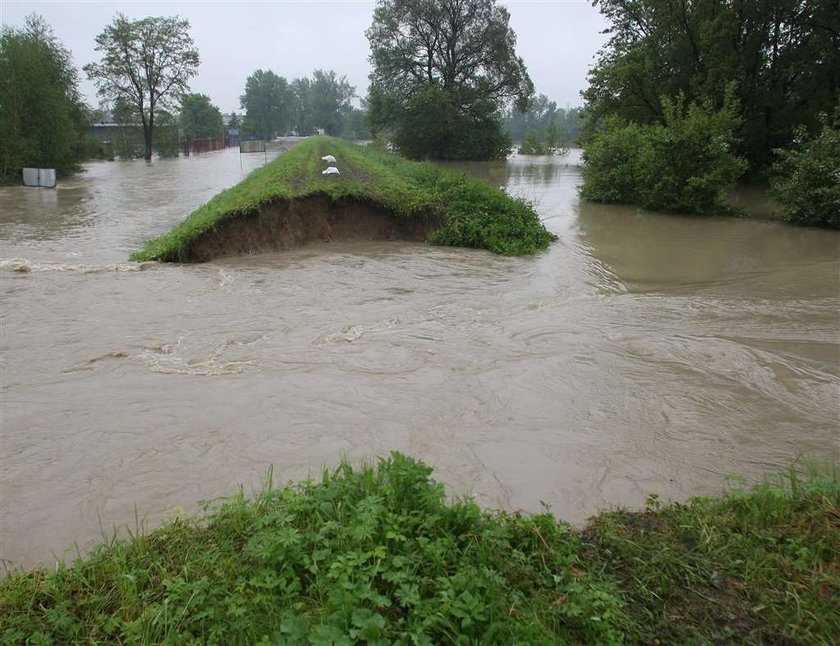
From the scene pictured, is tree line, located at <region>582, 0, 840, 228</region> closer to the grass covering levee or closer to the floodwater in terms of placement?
the floodwater

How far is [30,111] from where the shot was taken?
2906 cm

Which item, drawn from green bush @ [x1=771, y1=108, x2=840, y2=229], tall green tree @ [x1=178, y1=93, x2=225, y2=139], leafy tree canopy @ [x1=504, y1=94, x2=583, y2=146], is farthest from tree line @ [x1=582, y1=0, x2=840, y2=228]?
leafy tree canopy @ [x1=504, y1=94, x2=583, y2=146]

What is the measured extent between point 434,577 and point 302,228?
11.4 metres

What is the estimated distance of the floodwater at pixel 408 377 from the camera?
4.28 m

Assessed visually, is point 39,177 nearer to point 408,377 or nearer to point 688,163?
point 688,163

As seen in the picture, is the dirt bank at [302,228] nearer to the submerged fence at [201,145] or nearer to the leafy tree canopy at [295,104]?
the submerged fence at [201,145]

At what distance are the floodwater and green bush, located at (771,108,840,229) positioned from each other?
434cm

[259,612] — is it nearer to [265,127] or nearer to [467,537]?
[467,537]

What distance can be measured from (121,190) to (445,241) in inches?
782

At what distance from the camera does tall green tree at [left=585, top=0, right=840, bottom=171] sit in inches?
891

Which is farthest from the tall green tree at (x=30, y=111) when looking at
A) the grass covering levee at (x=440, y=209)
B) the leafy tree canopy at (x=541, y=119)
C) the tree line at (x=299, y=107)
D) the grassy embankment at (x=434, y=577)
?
the leafy tree canopy at (x=541, y=119)

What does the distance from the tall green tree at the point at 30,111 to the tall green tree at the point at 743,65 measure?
1063 inches

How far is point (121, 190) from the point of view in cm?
2641

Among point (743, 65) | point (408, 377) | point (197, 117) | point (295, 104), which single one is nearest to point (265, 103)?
point (295, 104)
